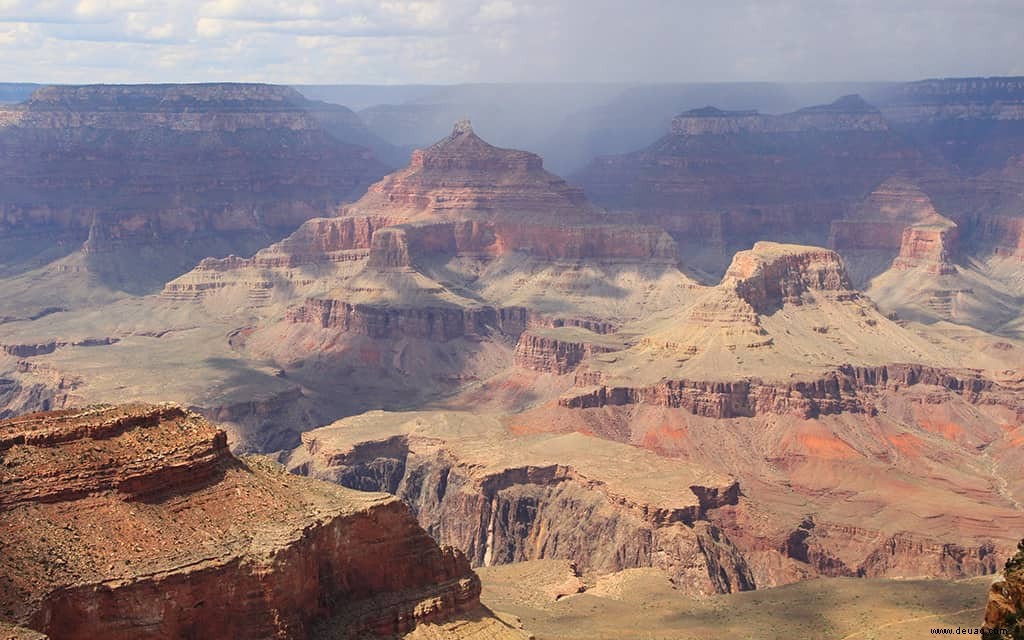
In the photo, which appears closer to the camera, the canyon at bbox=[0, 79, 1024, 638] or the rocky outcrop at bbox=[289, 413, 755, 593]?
the canyon at bbox=[0, 79, 1024, 638]

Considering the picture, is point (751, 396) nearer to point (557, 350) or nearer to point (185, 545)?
point (557, 350)

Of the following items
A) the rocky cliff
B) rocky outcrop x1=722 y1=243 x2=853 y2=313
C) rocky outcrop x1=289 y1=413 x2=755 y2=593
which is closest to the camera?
rocky outcrop x1=289 y1=413 x2=755 y2=593

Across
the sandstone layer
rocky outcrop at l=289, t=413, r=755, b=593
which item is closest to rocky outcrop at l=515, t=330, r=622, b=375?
the sandstone layer

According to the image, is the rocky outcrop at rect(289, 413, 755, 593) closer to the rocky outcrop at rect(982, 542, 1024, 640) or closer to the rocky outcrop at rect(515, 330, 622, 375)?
the rocky outcrop at rect(515, 330, 622, 375)

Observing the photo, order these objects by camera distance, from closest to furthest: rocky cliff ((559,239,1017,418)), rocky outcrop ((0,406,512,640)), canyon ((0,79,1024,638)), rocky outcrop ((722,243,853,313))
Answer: rocky outcrop ((0,406,512,640)) → canyon ((0,79,1024,638)) → rocky cliff ((559,239,1017,418)) → rocky outcrop ((722,243,853,313))

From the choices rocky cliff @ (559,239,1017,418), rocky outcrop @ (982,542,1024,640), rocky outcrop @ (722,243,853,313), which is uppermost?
rocky outcrop @ (982,542,1024,640)

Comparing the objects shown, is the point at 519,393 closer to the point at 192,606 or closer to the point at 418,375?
the point at 418,375

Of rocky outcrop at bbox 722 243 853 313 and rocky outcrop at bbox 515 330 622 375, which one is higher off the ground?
rocky outcrop at bbox 722 243 853 313
